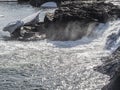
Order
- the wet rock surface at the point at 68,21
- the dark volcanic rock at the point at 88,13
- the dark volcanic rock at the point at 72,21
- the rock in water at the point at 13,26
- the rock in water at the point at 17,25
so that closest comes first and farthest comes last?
the wet rock surface at the point at 68,21, the dark volcanic rock at the point at 72,21, the dark volcanic rock at the point at 88,13, the rock in water at the point at 17,25, the rock in water at the point at 13,26

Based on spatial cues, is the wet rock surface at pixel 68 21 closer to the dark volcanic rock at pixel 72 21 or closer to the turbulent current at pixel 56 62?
the dark volcanic rock at pixel 72 21

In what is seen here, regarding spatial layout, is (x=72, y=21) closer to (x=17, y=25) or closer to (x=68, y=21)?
(x=68, y=21)

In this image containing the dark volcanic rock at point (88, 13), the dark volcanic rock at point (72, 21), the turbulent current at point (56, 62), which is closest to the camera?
the turbulent current at point (56, 62)

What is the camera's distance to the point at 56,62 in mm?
20922

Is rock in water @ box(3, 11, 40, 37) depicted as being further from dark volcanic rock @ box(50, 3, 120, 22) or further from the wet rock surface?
dark volcanic rock @ box(50, 3, 120, 22)

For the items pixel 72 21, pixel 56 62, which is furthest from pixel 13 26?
pixel 56 62

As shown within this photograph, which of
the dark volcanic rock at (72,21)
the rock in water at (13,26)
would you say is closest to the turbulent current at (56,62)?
the rock in water at (13,26)

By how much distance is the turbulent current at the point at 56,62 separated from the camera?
693 inches

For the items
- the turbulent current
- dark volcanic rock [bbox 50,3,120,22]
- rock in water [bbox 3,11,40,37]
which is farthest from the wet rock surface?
the turbulent current

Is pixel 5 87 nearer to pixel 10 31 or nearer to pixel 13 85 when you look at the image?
pixel 13 85

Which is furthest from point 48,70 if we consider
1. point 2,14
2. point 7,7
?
point 7,7

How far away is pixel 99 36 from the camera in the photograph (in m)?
27.1

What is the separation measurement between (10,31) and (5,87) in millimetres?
11963

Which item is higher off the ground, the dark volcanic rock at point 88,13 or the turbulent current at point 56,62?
the dark volcanic rock at point 88,13
